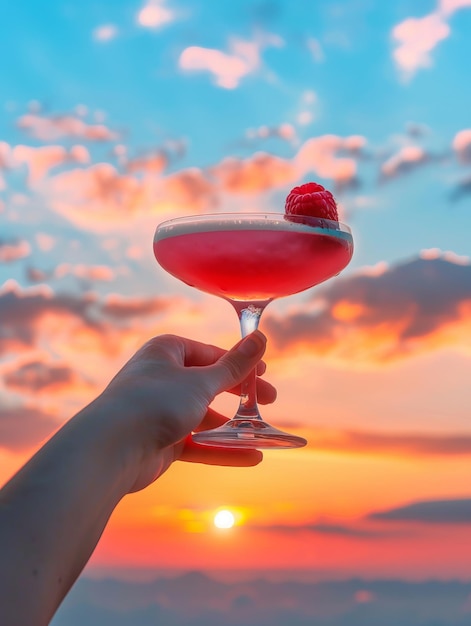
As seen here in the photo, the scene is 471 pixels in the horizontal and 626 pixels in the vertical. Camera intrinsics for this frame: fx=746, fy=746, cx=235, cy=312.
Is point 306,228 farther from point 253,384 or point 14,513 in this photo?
point 14,513

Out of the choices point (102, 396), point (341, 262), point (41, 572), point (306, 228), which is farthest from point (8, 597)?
point (341, 262)

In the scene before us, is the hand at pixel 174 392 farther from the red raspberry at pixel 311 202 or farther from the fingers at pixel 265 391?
the red raspberry at pixel 311 202

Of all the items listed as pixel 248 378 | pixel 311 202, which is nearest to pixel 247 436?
pixel 248 378

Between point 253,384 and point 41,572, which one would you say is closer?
point 41,572

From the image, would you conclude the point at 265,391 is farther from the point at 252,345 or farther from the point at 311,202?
the point at 311,202

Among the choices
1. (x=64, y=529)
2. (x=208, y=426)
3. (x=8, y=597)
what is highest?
(x=208, y=426)

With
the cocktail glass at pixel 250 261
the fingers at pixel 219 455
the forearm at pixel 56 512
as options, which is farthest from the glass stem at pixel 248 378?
the forearm at pixel 56 512

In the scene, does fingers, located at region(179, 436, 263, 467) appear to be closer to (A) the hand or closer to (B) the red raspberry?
(A) the hand

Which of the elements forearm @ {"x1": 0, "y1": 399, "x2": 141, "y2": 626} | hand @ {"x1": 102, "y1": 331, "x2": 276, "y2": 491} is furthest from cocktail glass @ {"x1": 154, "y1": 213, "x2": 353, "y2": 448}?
forearm @ {"x1": 0, "y1": 399, "x2": 141, "y2": 626}
